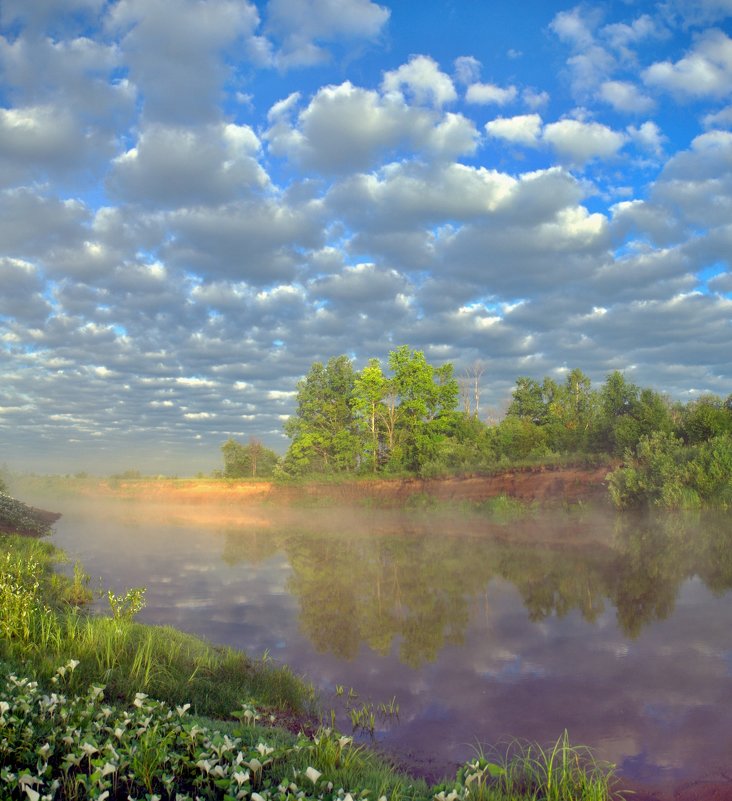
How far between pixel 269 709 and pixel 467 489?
88.2 ft

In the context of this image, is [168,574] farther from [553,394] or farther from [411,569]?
[553,394]

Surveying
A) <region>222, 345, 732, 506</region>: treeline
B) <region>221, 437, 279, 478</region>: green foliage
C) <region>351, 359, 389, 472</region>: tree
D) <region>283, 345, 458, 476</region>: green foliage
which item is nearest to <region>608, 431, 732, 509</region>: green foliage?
<region>222, 345, 732, 506</region>: treeline

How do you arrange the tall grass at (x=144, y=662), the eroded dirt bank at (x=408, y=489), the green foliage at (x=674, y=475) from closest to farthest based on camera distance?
the tall grass at (x=144, y=662)
the green foliage at (x=674, y=475)
the eroded dirt bank at (x=408, y=489)

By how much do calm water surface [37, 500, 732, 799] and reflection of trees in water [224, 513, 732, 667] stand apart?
0.20 ft

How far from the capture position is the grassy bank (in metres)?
3.62

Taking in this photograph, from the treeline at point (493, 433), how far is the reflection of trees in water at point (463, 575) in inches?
110

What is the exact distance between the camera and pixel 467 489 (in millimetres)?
31938

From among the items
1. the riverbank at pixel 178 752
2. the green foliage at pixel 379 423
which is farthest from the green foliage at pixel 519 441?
the riverbank at pixel 178 752

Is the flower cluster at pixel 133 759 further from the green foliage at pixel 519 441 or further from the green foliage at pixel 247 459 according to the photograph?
the green foliage at pixel 247 459

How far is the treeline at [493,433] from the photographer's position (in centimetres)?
2294

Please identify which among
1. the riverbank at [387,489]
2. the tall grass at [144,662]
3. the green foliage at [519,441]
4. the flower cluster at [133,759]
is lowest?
the riverbank at [387,489]

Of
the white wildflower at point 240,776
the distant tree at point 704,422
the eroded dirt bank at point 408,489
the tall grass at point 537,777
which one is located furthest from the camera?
the eroded dirt bank at point 408,489

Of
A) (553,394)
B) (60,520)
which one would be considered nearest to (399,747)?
(60,520)

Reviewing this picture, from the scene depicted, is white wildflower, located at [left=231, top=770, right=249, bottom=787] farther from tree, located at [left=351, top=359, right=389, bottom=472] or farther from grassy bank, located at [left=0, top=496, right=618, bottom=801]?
tree, located at [left=351, top=359, right=389, bottom=472]
